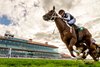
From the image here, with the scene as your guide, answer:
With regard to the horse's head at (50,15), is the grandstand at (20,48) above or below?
above

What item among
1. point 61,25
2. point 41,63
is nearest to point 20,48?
point 41,63

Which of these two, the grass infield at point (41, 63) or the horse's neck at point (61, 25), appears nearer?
the grass infield at point (41, 63)

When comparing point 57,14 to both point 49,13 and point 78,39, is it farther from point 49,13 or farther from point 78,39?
point 78,39

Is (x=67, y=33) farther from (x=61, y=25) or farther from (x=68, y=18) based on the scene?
(x=68, y=18)

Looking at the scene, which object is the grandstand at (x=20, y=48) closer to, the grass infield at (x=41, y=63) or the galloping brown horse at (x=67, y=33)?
the grass infield at (x=41, y=63)

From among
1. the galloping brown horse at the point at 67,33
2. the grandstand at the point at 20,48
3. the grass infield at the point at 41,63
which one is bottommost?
the grass infield at the point at 41,63

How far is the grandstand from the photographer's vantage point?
288 ft

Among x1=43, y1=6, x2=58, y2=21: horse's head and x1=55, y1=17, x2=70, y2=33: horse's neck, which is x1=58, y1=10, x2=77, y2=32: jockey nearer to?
x1=55, y1=17, x2=70, y2=33: horse's neck

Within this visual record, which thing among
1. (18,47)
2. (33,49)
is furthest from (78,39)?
(33,49)

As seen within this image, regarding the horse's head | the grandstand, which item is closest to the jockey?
the horse's head

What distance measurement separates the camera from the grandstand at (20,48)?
87.7 meters

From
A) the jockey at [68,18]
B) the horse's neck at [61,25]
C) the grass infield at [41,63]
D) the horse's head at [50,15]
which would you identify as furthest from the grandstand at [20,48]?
the jockey at [68,18]

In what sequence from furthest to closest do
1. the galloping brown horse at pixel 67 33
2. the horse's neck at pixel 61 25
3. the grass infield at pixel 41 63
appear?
the horse's neck at pixel 61 25
the grass infield at pixel 41 63
the galloping brown horse at pixel 67 33

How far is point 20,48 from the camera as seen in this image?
328 ft
